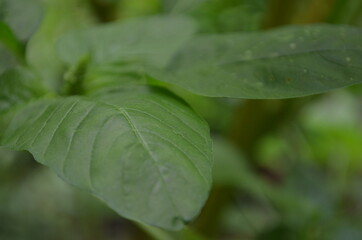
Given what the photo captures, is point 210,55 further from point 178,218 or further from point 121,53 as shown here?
point 178,218

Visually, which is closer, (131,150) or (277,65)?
(131,150)

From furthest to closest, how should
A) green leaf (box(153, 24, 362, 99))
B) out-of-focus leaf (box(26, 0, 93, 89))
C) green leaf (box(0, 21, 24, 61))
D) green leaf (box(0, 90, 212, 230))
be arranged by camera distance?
1. out-of-focus leaf (box(26, 0, 93, 89))
2. green leaf (box(0, 21, 24, 61))
3. green leaf (box(153, 24, 362, 99))
4. green leaf (box(0, 90, 212, 230))

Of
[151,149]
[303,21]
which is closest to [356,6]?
[303,21]

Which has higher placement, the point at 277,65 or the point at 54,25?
the point at 277,65

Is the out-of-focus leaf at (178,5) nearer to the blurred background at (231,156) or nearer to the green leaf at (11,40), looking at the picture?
the blurred background at (231,156)

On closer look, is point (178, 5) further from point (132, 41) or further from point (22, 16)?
point (22, 16)

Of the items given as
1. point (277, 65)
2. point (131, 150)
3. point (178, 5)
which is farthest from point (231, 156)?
point (131, 150)

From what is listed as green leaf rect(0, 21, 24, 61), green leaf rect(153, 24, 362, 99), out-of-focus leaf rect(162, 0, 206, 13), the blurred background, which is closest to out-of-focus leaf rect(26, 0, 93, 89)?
the blurred background

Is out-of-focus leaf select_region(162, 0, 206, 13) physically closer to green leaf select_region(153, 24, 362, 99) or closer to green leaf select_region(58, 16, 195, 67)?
green leaf select_region(58, 16, 195, 67)
